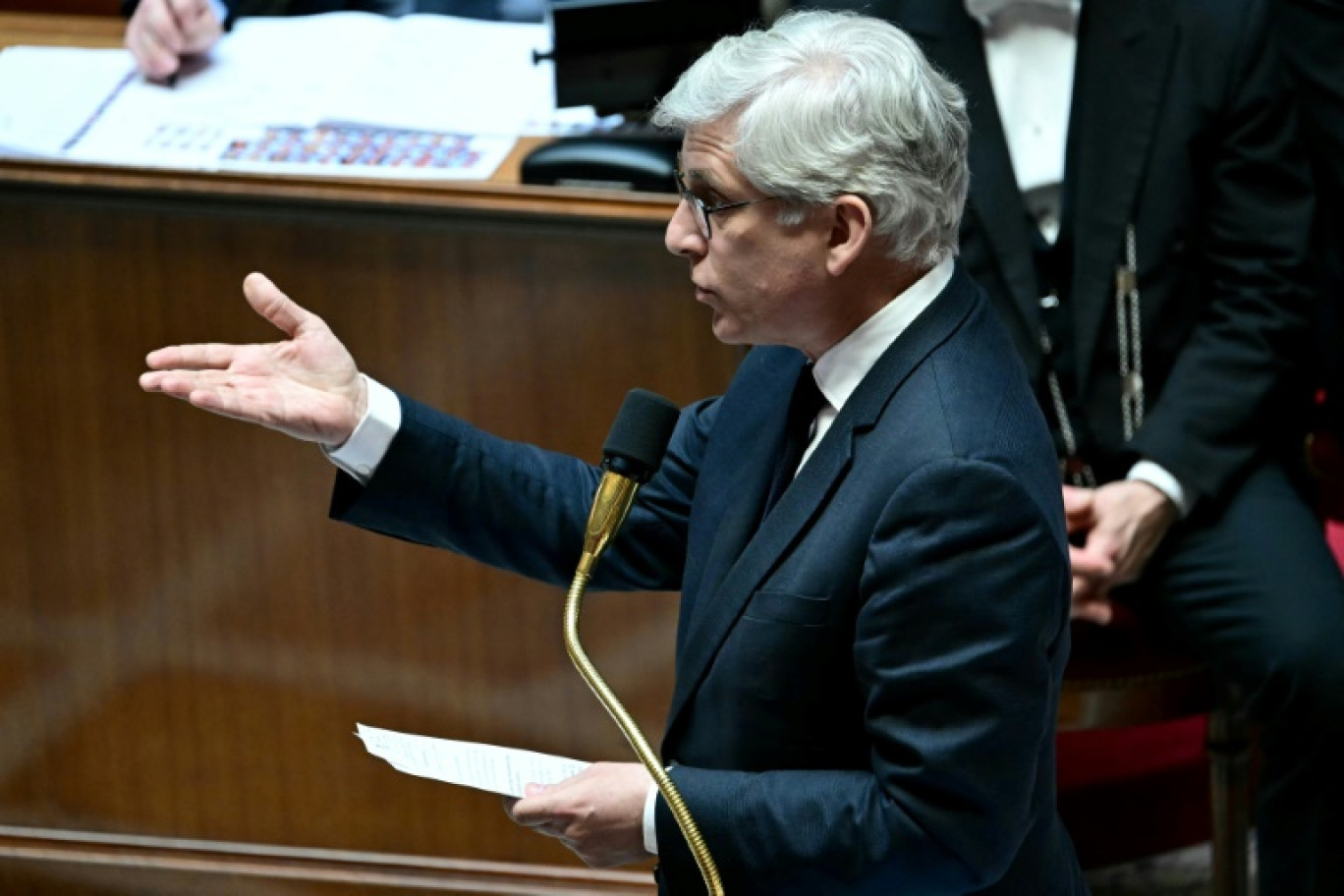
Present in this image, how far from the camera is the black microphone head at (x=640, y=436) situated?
5.03 ft

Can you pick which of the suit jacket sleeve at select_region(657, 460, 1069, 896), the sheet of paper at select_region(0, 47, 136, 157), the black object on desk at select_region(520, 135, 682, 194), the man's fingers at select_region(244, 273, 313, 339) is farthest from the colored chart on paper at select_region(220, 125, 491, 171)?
the suit jacket sleeve at select_region(657, 460, 1069, 896)

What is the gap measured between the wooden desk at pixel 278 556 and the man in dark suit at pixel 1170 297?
0.51 m

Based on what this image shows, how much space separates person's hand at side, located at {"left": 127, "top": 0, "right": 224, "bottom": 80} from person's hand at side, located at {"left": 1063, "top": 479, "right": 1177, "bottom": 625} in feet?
4.18

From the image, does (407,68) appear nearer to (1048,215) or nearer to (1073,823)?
(1048,215)

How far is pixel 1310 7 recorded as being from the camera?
259 centimetres

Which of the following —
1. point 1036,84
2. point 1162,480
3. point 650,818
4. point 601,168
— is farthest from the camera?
point 1036,84

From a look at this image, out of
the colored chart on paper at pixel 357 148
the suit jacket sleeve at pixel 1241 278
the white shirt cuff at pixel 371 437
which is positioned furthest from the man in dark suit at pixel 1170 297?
the white shirt cuff at pixel 371 437

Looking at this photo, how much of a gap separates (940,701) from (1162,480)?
111cm

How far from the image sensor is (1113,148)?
96.0 inches

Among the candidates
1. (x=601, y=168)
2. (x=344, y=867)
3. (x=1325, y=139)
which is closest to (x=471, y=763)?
(x=601, y=168)

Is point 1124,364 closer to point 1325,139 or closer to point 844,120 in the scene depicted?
point 1325,139

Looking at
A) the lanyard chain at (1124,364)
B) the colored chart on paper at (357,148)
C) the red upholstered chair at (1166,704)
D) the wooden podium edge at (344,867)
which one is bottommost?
the wooden podium edge at (344,867)

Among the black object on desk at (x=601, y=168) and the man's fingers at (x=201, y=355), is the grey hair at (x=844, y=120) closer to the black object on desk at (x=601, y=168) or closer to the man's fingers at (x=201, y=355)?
the man's fingers at (x=201, y=355)

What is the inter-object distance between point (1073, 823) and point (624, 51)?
1354mm
